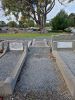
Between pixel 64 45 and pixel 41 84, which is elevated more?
pixel 41 84

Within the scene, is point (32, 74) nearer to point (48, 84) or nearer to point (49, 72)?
point (49, 72)

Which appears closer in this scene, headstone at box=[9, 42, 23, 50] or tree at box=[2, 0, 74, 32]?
headstone at box=[9, 42, 23, 50]

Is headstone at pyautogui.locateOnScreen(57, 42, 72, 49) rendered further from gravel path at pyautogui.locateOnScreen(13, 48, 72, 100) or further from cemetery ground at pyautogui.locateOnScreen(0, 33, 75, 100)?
gravel path at pyautogui.locateOnScreen(13, 48, 72, 100)

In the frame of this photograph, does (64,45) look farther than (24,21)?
No

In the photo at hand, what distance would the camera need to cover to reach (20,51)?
17.5 metres

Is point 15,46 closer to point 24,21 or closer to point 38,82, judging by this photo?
point 38,82

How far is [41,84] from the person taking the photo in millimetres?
8922

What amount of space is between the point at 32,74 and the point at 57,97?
3.20 metres

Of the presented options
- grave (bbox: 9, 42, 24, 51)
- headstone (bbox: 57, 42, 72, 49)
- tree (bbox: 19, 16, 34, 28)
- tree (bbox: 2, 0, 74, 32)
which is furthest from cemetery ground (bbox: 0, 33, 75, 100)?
tree (bbox: 19, 16, 34, 28)

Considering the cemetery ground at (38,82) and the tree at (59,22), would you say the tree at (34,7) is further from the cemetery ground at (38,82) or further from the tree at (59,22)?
the cemetery ground at (38,82)

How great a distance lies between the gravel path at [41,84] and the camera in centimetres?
761

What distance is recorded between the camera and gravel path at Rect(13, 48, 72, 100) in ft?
25.0

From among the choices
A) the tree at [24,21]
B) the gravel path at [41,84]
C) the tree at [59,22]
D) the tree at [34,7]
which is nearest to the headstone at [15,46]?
the gravel path at [41,84]

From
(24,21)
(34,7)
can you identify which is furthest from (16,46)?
(24,21)
